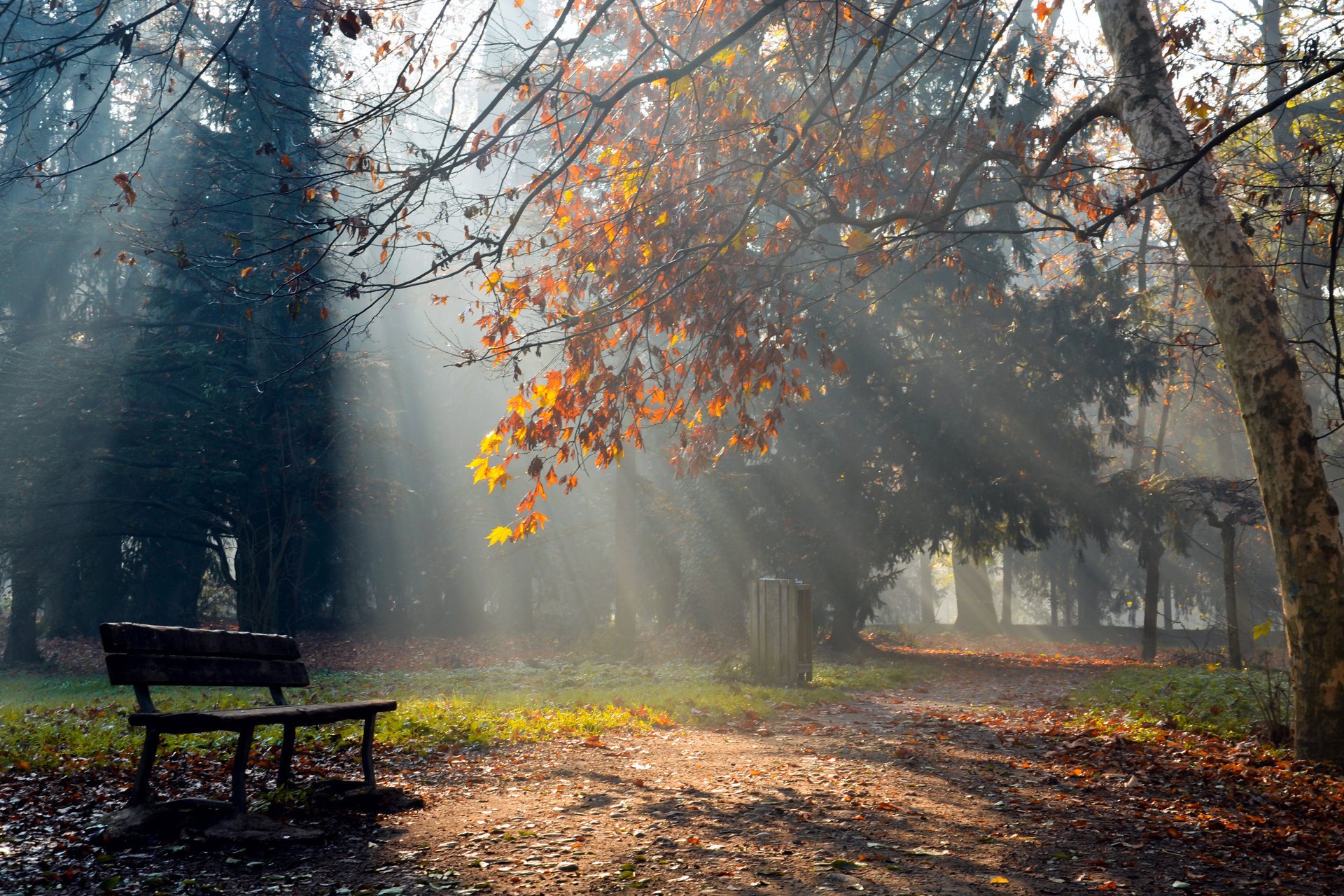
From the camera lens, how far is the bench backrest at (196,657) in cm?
487

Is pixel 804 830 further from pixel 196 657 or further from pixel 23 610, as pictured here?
pixel 23 610

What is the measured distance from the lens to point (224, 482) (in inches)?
798

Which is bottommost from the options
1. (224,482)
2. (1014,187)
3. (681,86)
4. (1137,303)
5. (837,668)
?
(837,668)

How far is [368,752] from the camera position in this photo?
581 cm

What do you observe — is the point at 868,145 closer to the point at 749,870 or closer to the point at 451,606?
the point at 749,870

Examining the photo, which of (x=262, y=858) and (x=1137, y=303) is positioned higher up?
(x=1137, y=303)

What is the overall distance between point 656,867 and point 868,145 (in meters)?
7.20

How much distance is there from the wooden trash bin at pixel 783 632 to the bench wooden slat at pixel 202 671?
827 cm

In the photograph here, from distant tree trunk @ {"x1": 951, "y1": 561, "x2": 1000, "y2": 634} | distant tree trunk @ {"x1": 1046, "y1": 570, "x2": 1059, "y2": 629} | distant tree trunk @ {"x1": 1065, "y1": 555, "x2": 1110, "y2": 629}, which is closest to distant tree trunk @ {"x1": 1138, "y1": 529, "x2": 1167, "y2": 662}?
distant tree trunk @ {"x1": 951, "y1": 561, "x2": 1000, "y2": 634}

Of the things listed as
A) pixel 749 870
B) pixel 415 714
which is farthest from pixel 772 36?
pixel 749 870

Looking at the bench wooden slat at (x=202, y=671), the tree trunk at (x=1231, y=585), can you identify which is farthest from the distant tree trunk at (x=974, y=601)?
the bench wooden slat at (x=202, y=671)

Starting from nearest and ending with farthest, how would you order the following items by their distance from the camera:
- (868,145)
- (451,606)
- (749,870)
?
(749,870) < (868,145) < (451,606)

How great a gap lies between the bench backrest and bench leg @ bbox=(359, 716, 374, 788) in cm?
54

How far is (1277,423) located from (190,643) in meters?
7.42
